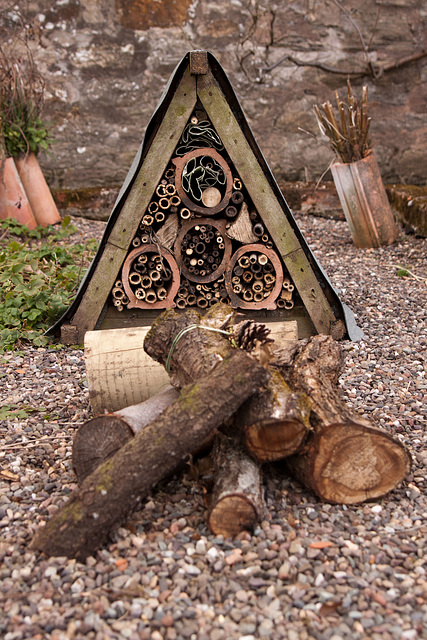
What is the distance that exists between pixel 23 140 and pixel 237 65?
8.41 feet

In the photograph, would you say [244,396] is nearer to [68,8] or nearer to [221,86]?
[221,86]

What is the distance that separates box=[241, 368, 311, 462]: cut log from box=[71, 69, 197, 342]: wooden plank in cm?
178

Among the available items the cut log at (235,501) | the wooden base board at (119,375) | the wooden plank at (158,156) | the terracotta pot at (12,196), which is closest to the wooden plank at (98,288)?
the wooden plank at (158,156)

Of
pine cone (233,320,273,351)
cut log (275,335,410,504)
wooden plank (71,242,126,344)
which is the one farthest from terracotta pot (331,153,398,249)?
cut log (275,335,410,504)

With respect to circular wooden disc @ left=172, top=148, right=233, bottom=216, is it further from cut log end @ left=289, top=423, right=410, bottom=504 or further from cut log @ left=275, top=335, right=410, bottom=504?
cut log end @ left=289, top=423, right=410, bottom=504

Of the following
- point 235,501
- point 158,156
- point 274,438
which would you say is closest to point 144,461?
point 235,501

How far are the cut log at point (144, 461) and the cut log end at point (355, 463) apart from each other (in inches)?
12.5

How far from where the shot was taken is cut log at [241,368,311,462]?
1.93 meters

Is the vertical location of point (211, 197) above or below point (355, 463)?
above

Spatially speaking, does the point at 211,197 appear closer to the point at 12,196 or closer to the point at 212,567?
the point at 212,567

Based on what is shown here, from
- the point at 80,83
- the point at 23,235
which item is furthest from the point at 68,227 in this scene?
the point at 80,83

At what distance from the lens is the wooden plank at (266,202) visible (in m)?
3.46

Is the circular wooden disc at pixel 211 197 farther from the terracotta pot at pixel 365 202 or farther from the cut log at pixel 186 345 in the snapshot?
the terracotta pot at pixel 365 202

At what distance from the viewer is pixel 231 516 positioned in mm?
1892
